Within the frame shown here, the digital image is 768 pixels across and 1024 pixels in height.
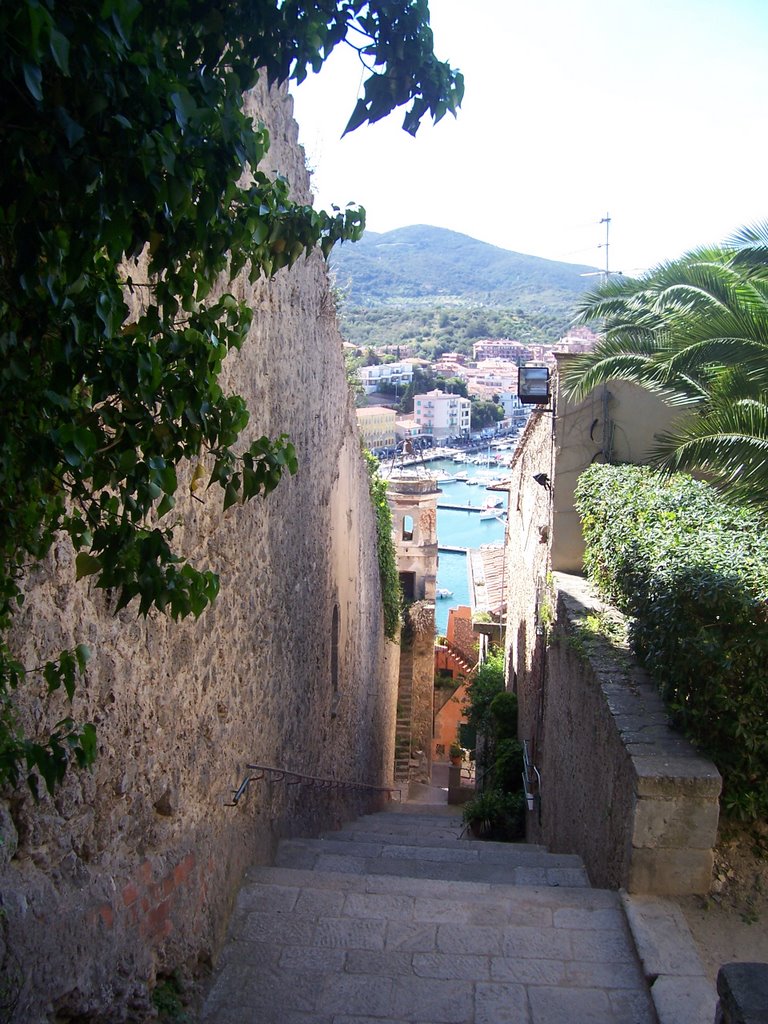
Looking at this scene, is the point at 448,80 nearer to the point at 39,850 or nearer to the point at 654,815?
the point at 39,850

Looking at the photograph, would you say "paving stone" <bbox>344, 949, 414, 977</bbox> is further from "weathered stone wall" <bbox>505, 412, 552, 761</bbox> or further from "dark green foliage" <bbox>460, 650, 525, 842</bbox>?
"dark green foliage" <bbox>460, 650, 525, 842</bbox>

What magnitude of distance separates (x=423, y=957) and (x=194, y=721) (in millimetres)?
1552

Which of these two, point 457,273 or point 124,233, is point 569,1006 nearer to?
point 124,233

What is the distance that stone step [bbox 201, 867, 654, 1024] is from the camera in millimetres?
3840

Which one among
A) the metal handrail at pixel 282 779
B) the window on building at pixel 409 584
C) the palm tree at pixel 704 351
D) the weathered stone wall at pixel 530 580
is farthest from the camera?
the window on building at pixel 409 584

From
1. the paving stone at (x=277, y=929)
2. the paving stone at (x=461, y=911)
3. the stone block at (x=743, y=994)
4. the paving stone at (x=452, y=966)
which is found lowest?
the paving stone at (x=461, y=911)

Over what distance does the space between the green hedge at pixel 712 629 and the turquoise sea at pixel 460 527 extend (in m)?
54.9

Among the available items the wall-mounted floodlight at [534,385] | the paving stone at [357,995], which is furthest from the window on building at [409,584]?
the paving stone at [357,995]

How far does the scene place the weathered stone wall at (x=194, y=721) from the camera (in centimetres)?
286

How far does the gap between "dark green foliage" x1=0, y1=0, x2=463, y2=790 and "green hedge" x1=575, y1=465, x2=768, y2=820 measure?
125 inches

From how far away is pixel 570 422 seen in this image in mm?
10094

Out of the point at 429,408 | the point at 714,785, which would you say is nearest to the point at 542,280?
the point at 429,408

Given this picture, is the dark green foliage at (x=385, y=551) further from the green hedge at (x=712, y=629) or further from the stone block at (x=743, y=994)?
the stone block at (x=743, y=994)

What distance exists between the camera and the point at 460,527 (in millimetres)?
78000
